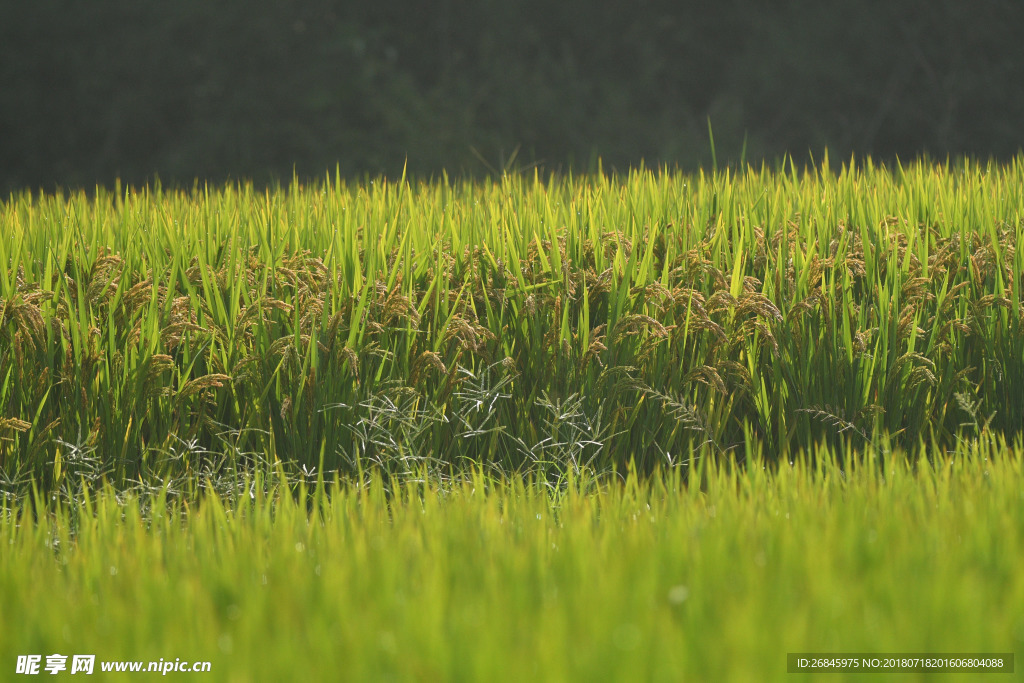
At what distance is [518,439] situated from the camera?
295 centimetres

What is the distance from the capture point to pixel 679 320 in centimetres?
316

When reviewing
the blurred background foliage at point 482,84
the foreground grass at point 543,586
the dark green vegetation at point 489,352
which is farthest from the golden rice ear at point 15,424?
the blurred background foliage at point 482,84

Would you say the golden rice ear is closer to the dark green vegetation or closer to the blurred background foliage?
the dark green vegetation

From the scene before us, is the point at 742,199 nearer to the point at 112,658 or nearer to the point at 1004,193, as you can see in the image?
the point at 1004,193

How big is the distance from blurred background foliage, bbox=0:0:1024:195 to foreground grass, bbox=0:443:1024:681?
939cm

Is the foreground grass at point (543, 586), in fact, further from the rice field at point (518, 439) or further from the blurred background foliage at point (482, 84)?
the blurred background foliage at point (482, 84)

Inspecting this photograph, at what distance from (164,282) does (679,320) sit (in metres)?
1.65

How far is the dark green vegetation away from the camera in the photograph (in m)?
2.88

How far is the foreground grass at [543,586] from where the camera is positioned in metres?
1.47

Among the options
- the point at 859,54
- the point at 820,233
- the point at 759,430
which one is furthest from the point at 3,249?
the point at 859,54

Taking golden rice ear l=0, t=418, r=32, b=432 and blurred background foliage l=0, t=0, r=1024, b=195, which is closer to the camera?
golden rice ear l=0, t=418, r=32, b=432

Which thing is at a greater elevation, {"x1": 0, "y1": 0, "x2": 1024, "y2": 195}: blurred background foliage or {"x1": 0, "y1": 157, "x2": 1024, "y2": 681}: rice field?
{"x1": 0, "y1": 0, "x2": 1024, "y2": 195}: blurred background foliage

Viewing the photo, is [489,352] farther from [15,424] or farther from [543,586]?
[543,586]

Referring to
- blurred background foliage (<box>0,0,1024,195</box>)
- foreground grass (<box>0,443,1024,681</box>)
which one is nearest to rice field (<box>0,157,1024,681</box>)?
foreground grass (<box>0,443,1024,681</box>)
